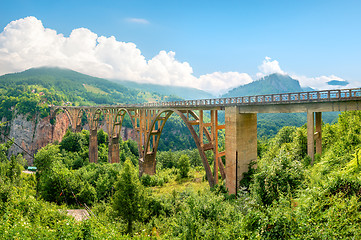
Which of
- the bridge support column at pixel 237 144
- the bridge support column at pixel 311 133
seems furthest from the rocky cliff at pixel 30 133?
the bridge support column at pixel 311 133

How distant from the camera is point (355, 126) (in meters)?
16.4

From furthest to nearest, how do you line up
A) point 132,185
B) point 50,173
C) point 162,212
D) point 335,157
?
point 50,173 → point 162,212 → point 132,185 → point 335,157

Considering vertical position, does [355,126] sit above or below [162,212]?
above

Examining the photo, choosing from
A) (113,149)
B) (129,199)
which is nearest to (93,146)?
(113,149)

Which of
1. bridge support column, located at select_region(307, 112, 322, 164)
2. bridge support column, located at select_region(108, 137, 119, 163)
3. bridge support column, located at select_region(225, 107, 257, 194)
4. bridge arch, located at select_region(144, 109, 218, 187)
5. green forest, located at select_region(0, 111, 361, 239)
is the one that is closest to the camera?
green forest, located at select_region(0, 111, 361, 239)

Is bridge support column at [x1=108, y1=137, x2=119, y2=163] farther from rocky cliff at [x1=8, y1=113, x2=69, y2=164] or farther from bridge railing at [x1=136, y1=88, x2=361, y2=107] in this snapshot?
rocky cliff at [x1=8, y1=113, x2=69, y2=164]

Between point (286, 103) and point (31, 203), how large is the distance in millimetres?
19731

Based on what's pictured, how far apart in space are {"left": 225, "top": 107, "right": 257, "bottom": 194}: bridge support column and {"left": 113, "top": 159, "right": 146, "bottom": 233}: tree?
8051 mm

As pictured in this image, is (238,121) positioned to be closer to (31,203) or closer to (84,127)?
(31,203)

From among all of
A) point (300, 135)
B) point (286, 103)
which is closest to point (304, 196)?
point (286, 103)

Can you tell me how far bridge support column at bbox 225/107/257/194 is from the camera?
17.8 m

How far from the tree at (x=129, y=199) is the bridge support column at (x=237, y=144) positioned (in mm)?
8051

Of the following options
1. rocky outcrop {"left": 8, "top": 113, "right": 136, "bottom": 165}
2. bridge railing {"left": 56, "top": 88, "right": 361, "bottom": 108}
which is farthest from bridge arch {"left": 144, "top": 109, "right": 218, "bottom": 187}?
rocky outcrop {"left": 8, "top": 113, "right": 136, "bottom": 165}

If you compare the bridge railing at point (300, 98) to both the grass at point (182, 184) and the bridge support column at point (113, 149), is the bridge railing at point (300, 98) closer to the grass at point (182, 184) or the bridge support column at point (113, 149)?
the grass at point (182, 184)
